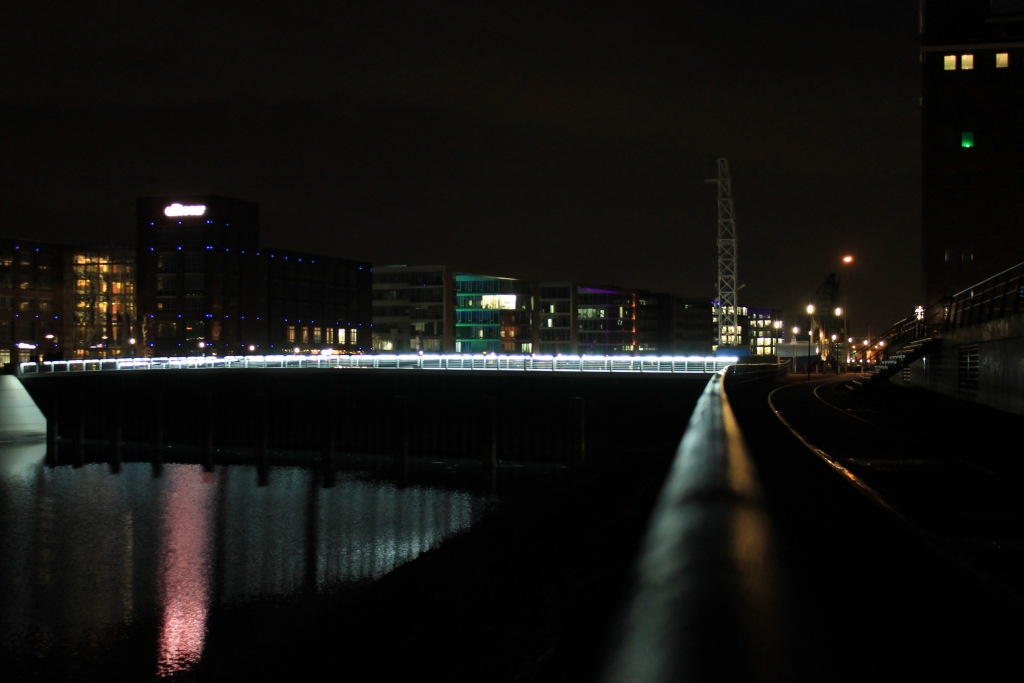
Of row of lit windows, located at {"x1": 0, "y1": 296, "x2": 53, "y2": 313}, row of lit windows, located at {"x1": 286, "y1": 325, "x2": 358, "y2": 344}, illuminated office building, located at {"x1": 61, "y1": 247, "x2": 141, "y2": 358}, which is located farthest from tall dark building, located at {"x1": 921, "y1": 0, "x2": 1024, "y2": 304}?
row of lit windows, located at {"x1": 0, "y1": 296, "x2": 53, "y2": 313}

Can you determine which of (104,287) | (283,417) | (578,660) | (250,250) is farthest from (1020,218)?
(104,287)

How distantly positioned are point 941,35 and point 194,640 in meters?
83.1

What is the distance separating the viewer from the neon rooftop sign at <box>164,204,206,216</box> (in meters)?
135

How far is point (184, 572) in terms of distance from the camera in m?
28.4

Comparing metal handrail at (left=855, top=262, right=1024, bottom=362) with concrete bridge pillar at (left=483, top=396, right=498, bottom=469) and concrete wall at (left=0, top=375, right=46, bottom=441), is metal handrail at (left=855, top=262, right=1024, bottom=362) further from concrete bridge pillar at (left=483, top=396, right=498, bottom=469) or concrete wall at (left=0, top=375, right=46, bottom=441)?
concrete wall at (left=0, top=375, right=46, bottom=441)

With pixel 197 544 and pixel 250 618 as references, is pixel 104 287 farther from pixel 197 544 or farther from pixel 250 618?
pixel 250 618

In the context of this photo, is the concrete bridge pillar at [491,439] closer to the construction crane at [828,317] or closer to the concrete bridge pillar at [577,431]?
the concrete bridge pillar at [577,431]

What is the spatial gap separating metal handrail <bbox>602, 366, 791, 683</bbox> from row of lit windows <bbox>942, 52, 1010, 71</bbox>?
8632 centimetres

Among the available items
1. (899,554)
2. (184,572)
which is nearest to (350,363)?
(184,572)

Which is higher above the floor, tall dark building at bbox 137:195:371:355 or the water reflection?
tall dark building at bbox 137:195:371:355

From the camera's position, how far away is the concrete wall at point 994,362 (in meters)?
27.0

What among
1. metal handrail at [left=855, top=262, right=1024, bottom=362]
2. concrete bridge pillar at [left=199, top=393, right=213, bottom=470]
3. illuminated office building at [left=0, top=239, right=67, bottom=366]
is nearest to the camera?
metal handrail at [left=855, top=262, right=1024, bottom=362]

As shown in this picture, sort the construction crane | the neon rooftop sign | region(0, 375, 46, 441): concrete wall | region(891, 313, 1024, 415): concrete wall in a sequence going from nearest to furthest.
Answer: region(891, 313, 1024, 415): concrete wall < region(0, 375, 46, 441): concrete wall < the construction crane < the neon rooftop sign

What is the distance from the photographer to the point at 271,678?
12.6 m
